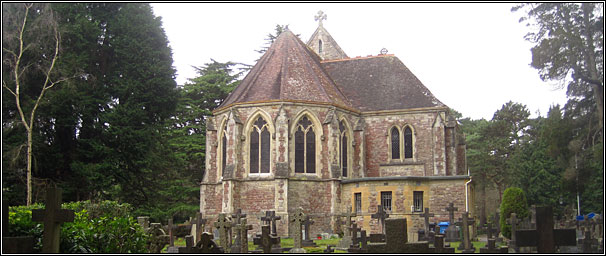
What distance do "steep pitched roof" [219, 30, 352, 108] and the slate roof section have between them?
1166 millimetres

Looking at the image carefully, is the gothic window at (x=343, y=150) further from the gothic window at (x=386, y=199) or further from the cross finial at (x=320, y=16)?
the cross finial at (x=320, y=16)

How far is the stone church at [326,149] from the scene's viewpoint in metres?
29.4

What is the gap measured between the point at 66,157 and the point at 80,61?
5.20 metres

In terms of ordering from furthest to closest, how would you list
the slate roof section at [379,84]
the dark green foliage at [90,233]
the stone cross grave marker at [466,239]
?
the slate roof section at [379,84] < the stone cross grave marker at [466,239] < the dark green foliage at [90,233]

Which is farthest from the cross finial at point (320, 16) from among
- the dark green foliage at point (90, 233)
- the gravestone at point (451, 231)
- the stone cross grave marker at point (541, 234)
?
the stone cross grave marker at point (541, 234)

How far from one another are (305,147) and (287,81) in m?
3.81

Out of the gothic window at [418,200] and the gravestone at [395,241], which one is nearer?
the gravestone at [395,241]

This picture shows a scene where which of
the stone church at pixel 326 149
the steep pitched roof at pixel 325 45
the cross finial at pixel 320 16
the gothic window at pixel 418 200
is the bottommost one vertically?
the gothic window at pixel 418 200

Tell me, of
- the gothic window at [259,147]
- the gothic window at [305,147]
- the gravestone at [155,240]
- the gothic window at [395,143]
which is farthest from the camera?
the gothic window at [395,143]

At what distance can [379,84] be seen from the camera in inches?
1421

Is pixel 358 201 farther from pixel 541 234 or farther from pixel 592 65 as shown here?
pixel 541 234

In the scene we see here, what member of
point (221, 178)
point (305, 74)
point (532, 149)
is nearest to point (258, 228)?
point (221, 178)

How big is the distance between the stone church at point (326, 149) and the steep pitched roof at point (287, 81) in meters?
0.07

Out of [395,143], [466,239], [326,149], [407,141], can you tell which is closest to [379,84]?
[395,143]
